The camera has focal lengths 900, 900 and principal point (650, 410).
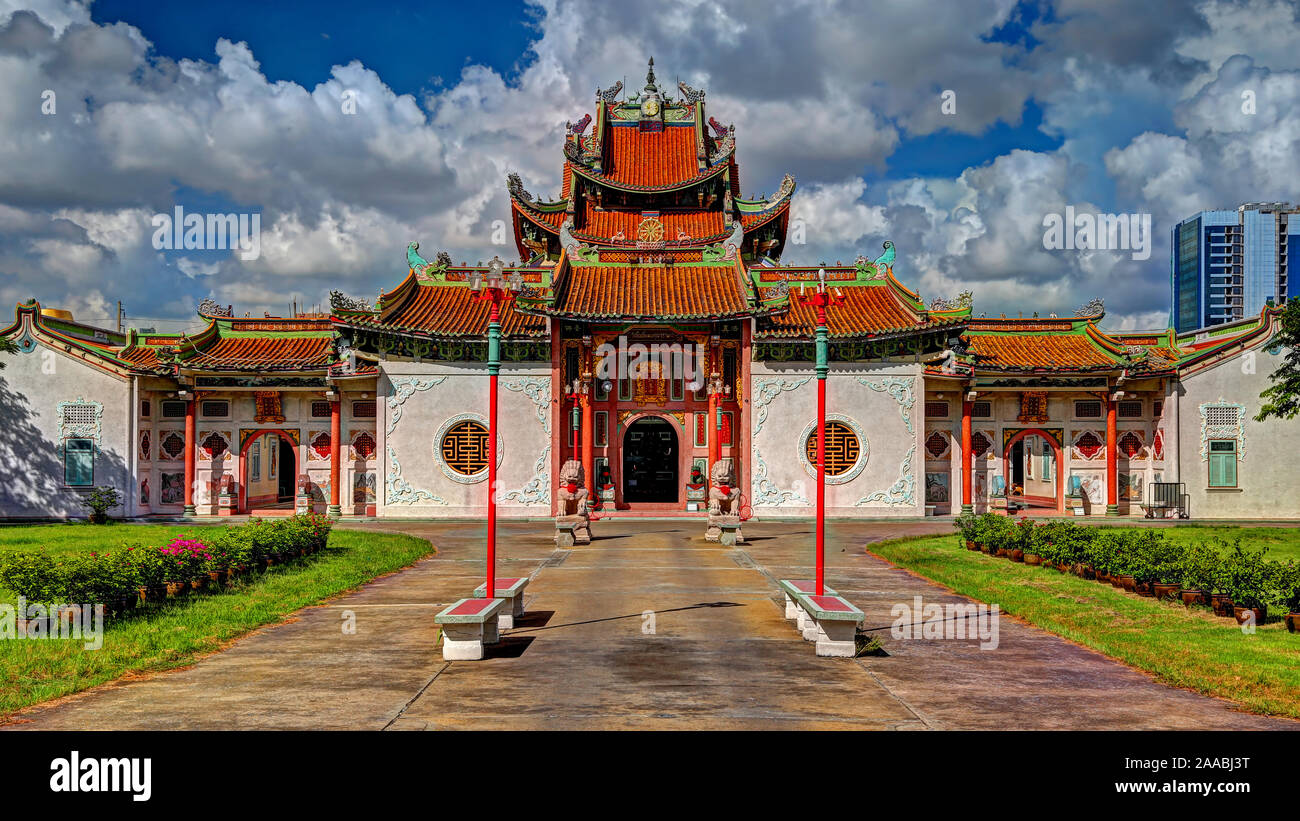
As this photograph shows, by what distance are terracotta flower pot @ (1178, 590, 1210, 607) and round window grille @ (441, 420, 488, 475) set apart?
65.8 ft

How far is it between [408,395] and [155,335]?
36.0 ft

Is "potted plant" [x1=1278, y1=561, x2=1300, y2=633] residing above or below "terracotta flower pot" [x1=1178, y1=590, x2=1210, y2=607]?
above

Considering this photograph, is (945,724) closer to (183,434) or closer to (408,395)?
(408,395)

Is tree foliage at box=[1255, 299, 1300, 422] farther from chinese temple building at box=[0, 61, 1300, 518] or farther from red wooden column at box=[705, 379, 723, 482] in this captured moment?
red wooden column at box=[705, 379, 723, 482]

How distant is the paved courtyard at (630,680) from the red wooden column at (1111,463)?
63.2 ft

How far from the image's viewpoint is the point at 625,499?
3023 cm

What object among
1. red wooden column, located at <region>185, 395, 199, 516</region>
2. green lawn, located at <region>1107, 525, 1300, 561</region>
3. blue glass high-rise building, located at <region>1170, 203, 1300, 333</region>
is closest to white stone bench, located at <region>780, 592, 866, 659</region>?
green lawn, located at <region>1107, 525, 1300, 561</region>

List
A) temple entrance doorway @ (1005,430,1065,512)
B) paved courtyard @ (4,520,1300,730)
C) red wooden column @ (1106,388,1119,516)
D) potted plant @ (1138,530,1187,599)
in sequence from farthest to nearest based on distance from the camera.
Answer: temple entrance doorway @ (1005,430,1065,512) → red wooden column @ (1106,388,1119,516) → potted plant @ (1138,530,1187,599) → paved courtyard @ (4,520,1300,730)

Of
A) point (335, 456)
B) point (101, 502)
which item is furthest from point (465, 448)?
point (101, 502)

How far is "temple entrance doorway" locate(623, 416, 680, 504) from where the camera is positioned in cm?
3108

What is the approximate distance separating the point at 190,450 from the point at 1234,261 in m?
142

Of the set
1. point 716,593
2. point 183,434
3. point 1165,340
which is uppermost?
point 1165,340

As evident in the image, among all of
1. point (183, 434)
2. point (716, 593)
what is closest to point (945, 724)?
point (716, 593)
